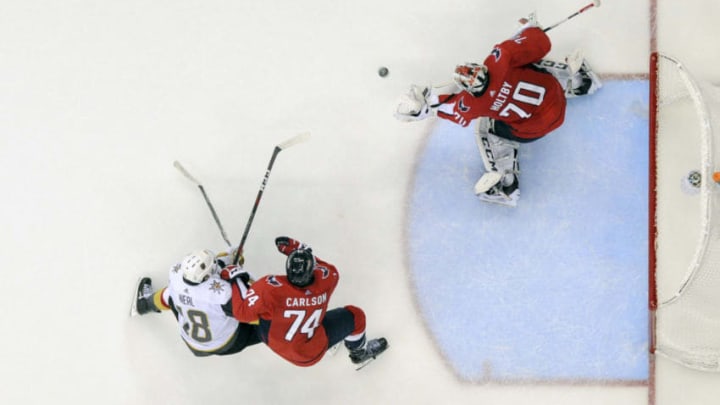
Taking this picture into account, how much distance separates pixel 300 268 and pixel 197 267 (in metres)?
0.52

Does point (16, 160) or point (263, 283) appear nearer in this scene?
point (263, 283)

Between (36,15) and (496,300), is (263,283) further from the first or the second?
(36,15)

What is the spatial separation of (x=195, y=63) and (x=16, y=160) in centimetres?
115

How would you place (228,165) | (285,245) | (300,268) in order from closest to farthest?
1. (300,268)
2. (285,245)
3. (228,165)

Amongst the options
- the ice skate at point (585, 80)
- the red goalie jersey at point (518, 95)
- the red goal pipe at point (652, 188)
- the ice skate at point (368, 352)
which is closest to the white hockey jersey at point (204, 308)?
the ice skate at point (368, 352)

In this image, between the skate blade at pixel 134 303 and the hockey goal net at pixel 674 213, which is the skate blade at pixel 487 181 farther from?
the skate blade at pixel 134 303

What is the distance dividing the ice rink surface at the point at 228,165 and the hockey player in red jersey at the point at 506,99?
36cm

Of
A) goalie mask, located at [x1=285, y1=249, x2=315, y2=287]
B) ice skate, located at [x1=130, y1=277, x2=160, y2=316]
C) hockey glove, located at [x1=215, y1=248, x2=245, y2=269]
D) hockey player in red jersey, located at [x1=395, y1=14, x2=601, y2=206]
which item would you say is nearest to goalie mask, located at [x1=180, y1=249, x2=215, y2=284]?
hockey glove, located at [x1=215, y1=248, x2=245, y2=269]

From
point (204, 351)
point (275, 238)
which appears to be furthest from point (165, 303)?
point (275, 238)

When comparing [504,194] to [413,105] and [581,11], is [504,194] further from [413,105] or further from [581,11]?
[581,11]

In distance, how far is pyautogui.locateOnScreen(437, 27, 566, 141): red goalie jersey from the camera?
3.19 metres

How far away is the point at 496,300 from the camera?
151 inches

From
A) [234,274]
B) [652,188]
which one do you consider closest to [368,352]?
[234,274]

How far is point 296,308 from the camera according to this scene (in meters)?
3.15
